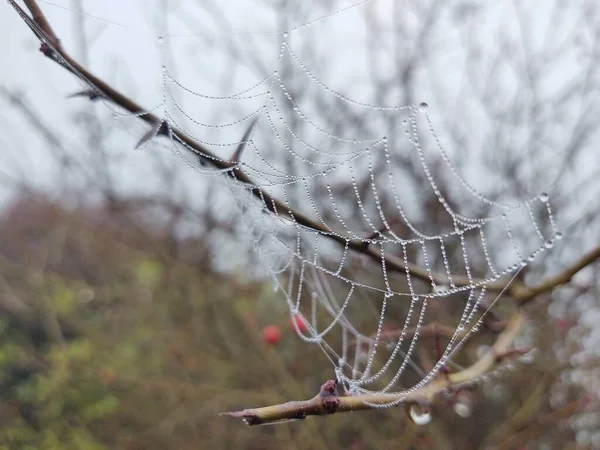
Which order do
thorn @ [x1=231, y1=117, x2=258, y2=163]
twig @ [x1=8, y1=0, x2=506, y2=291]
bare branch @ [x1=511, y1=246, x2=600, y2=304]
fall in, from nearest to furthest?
twig @ [x1=8, y1=0, x2=506, y2=291]
thorn @ [x1=231, y1=117, x2=258, y2=163]
bare branch @ [x1=511, y1=246, x2=600, y2=304]

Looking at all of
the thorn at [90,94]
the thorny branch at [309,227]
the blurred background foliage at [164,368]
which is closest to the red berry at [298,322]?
the thorny branch at [309,227]

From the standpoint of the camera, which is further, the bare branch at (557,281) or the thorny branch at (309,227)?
the bare branch at (557,281)

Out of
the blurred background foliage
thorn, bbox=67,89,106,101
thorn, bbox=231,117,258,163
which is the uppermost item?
thorn, bbox=67,89,106,101

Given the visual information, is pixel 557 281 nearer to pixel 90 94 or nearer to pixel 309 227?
pixel 309 227

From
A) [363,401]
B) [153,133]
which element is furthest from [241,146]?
[363,401]

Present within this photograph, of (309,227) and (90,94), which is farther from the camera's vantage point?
(309,227)

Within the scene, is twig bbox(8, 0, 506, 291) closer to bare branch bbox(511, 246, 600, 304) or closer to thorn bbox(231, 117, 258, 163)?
thorn bbox(231, 117, 258, 163)

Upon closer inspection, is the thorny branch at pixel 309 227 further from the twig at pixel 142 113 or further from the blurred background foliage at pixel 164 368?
the blurred background foliage at pixel 164 368

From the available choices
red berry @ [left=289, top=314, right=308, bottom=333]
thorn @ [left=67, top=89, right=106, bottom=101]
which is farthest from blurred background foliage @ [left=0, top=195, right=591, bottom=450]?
thorn @ [left=67, top=89, right=106, bottom=101]

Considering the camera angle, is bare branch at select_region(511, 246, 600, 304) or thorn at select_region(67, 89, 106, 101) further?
bare branch at select_region(511, 246, 600, 304)
